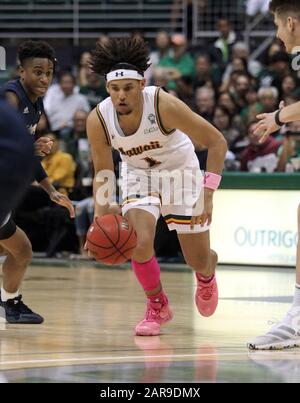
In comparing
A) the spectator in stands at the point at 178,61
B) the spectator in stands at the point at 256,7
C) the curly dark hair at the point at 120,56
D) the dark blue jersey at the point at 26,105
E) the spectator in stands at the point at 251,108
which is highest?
the spectator in stands at the point at 256,7

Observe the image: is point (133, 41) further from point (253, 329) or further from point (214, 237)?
point (214, 237)

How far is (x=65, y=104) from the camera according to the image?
686 inches

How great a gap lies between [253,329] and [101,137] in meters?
1.80

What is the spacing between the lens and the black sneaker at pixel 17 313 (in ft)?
27.0

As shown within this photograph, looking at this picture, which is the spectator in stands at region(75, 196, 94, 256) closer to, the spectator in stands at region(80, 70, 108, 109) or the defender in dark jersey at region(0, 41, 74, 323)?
the spectator in stands at region(80, 70, 108, 109)

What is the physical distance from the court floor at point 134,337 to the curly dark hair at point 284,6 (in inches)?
84.3

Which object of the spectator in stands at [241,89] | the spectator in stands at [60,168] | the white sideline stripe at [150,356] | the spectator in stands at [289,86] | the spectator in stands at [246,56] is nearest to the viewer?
the white sideline stripe at [150,356]

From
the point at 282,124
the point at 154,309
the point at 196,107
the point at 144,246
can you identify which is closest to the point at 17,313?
the point at 154,309

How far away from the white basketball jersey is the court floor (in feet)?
4.08

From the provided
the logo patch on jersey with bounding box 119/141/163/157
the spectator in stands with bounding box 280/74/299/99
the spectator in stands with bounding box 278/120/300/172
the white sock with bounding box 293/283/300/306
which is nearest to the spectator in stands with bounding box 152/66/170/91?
the spectator in stands with bounding box 280/74/299/99

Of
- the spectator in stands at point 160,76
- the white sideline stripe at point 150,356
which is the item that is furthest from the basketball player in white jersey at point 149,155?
the spectator in stands at point 160,76

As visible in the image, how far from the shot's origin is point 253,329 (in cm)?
792

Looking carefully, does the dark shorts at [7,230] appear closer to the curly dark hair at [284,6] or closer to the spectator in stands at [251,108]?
the curly dark hair at [284,6]
